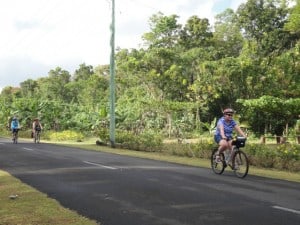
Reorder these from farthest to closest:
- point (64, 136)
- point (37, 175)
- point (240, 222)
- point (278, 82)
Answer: point (64, 136) < point (278, 82) < point (37, 175) < point (240, 222)

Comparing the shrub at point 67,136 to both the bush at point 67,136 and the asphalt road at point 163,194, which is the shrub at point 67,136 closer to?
the bush at point 67,136

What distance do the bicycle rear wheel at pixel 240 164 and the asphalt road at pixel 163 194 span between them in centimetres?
29

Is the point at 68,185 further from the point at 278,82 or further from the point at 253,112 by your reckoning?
the point at 278,82

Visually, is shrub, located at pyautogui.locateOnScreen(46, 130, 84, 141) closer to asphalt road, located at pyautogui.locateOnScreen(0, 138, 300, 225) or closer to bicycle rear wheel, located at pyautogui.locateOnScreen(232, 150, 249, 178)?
asphalt road, located at pyautogui.locateOnScreen(0, 138, 300, 225)

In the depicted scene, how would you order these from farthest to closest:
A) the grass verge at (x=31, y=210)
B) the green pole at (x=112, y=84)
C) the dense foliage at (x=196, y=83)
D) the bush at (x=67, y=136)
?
the bush at (x=67, y=136)
the dense foliage at (x=196, y=83)
the green pole at (x=112, y=84)
the grass verge at (x=31, y=210)

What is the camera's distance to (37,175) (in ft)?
44.8

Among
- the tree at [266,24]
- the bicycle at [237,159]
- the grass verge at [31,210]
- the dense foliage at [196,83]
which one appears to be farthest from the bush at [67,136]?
the grass verge at [31,210]

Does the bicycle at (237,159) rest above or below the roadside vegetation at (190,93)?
below

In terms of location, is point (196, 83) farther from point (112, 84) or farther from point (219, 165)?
point (219, 165)

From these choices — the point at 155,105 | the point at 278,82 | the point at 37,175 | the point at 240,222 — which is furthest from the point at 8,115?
the point at 240,222

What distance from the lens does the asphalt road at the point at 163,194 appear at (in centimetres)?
791

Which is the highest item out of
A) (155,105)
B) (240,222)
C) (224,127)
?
(155,105)

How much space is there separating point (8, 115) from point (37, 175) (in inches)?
1421

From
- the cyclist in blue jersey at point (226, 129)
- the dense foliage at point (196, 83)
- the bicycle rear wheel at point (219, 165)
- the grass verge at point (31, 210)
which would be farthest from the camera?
the dense foliage at point (196, 83)
